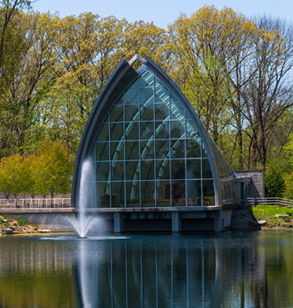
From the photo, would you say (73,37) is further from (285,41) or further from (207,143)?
(207,143)

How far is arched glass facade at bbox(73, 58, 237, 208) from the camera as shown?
40500mm

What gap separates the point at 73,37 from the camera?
57219 mm

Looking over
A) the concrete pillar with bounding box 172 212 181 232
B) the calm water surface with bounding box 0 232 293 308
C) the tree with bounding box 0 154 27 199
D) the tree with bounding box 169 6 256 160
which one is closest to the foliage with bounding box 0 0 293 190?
the tree with bounding box 169 6 256 160

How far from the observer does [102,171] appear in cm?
4209

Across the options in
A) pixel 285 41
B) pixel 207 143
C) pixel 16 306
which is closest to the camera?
pixel 16 306

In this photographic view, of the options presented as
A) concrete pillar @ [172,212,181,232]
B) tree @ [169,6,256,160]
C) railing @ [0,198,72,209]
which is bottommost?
concrete pillar @ [172,212,181,232]

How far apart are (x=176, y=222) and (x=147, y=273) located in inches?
775

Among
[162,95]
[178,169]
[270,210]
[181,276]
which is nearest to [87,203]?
[178,169]

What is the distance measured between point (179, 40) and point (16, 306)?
141 feet

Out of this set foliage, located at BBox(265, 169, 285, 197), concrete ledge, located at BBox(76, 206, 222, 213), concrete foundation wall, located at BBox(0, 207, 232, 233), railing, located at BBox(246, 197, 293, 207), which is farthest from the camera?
foliage, located at BBox(265, 169, 285, 197)

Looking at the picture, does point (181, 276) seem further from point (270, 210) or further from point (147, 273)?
point (270, 210)

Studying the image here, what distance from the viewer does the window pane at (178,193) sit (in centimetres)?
4051

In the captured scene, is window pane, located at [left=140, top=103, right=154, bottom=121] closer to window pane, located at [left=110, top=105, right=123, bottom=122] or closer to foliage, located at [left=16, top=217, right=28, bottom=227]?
window pane, located at [left=110, top=105, right=123, bottom=122]

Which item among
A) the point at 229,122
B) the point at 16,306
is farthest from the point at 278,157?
the point at 16,306
